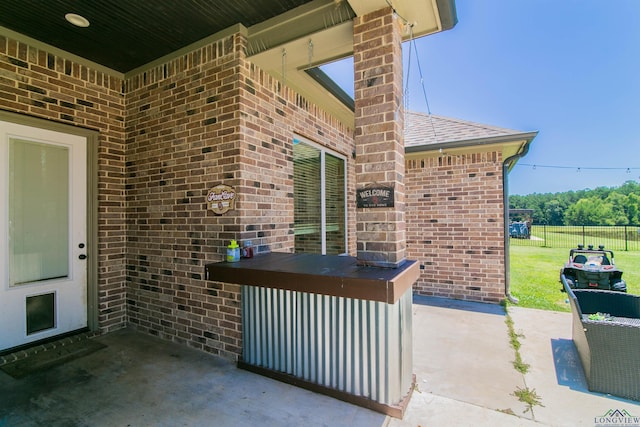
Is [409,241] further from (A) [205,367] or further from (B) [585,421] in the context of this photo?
(A) [205,367]

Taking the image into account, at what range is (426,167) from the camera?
19.6 ft

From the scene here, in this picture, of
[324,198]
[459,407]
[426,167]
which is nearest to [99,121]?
[324,198]

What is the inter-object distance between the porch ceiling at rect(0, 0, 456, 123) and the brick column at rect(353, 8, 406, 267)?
0.22 metres

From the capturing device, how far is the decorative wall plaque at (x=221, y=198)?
2.99 meters

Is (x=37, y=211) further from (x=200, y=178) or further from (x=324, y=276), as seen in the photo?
(x=324, y=276)

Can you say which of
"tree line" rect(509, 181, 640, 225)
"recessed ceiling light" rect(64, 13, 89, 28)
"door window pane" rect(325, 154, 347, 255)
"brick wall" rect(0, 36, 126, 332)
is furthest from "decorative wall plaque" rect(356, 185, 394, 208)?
"tree line" rect(509, 181, 640, 225)

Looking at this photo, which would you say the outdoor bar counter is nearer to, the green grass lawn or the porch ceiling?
the porch ceiling

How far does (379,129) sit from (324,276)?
48.3 inches

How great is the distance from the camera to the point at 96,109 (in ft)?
11.9

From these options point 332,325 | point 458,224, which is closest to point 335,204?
point 458,224

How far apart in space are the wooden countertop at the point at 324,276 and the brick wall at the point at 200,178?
0.54m

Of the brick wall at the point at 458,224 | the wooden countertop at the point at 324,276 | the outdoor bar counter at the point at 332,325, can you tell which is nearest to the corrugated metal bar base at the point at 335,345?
the outdoor bar counter at the point at 332,325

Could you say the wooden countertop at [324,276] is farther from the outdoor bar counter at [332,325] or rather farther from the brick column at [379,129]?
the brick column at [379,129]

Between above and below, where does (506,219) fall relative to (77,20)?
below
